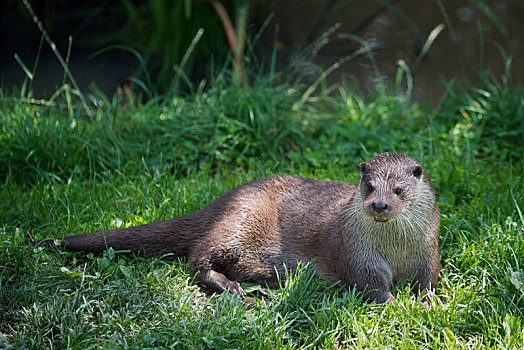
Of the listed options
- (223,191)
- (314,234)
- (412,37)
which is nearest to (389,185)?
(314,234)

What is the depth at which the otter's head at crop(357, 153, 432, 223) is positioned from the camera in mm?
2234

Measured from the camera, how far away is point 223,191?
3398 millimetres

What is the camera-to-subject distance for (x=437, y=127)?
14.0 feet

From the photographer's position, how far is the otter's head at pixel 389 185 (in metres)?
2.23

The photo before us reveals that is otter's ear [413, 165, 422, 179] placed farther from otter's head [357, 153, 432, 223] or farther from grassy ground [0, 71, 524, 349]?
grassy ground [0, 71, 524, 349]

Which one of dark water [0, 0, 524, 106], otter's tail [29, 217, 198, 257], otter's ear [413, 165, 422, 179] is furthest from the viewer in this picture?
dark water [0, 0, 524, 106]

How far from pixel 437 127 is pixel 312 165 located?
103cm

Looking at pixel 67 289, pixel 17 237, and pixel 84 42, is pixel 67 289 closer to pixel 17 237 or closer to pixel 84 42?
pixel 17 237

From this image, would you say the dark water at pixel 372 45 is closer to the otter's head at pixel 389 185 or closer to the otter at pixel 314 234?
the otter at pixel 314 234

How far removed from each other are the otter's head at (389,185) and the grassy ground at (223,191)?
0.38 m

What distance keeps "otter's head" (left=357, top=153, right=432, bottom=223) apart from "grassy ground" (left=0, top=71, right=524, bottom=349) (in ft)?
1.25

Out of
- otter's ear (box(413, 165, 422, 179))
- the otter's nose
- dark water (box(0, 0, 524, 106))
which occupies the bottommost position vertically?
dark water (box(0, 0, 524, 106))

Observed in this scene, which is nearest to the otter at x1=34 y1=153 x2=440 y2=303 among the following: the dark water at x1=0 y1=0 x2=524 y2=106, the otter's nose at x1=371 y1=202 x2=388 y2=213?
the otter's nose at x1=371 y1=202 x2=388 y2=213

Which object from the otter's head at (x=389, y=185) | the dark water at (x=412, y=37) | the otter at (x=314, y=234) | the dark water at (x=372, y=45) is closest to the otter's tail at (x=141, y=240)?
the otter at (x=314, y=234)
